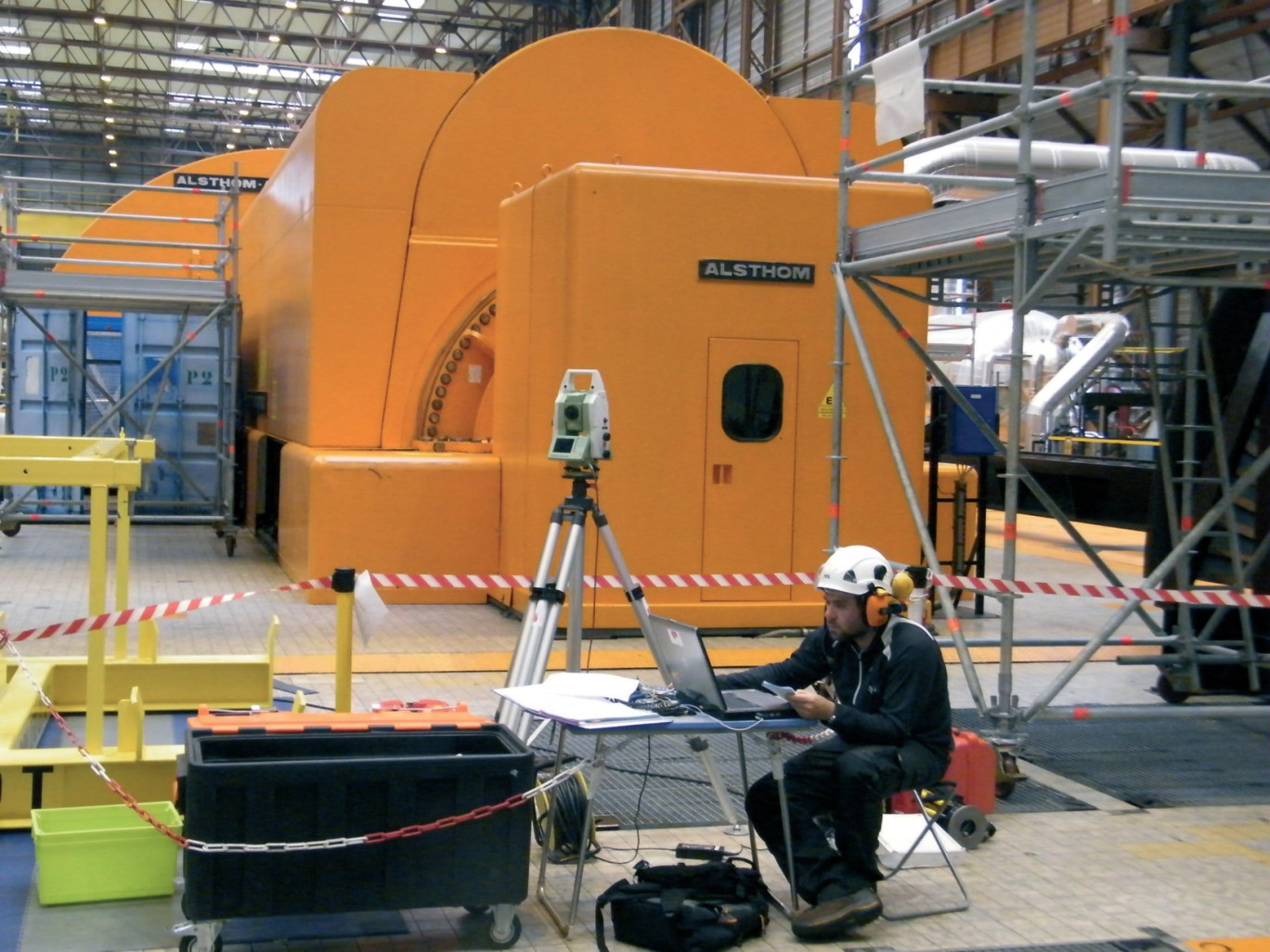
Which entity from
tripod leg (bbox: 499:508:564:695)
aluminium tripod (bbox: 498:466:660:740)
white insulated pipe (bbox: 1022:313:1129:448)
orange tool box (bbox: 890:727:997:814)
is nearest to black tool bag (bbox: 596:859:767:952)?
aluminium tripod (bbox: 498:466:660:740)

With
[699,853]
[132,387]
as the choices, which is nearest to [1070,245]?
[699,853]

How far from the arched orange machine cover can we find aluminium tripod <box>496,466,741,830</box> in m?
4.55

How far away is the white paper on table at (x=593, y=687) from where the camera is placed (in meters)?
5.20

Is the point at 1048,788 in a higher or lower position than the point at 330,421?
lower

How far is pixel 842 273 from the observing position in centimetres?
830

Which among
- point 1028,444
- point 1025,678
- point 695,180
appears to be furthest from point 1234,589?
point 1028,444

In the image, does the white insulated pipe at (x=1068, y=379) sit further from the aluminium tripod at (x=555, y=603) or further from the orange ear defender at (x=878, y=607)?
the orange ear defender at (x=878, y=607)

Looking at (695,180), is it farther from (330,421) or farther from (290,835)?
(290,835)

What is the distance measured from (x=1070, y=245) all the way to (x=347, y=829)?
12.7 ft

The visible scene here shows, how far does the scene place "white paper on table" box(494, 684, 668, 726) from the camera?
188 inches

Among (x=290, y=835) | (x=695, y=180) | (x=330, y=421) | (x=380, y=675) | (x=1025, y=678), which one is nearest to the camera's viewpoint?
(x=290, y=835)

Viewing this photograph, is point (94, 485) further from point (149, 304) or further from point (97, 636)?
point (149, 304)

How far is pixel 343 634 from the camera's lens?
603 cm

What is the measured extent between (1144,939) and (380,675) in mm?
5141
